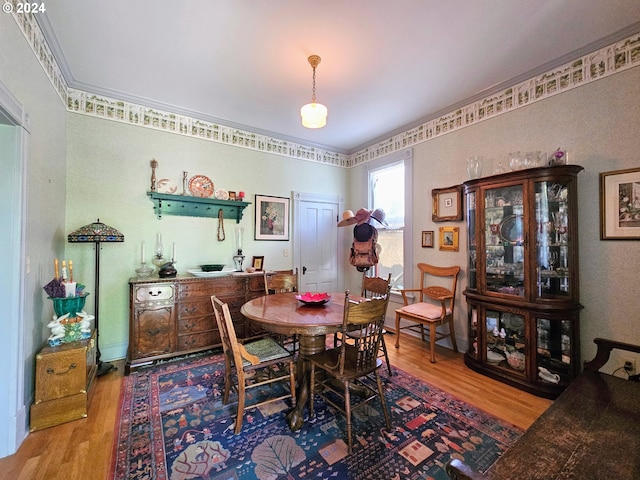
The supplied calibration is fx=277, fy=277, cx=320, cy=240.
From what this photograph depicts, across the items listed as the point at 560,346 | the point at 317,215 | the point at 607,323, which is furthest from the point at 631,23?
the point at 317,215

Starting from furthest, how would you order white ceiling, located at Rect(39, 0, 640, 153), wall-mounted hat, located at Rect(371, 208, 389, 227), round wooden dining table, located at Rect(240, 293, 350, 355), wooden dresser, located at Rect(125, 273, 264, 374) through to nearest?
wall-mounted hat, located at Rect(371, 208, 389, 227) → wooden dresser, located at Rect(125, 273, 264, 374) → white ceiling, located at Rect(39, 0, 640, 153) → round wooden dining table, located at Rect(240, 293, 350, 355)

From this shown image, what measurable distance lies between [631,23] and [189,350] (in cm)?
503

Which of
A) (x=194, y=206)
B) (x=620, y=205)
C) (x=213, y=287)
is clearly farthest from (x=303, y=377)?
(x=620, y=205)

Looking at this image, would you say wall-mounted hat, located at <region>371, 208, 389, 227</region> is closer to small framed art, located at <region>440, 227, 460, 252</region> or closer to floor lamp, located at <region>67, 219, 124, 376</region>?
small framed art, located at <region>440, 227, 460, 252</region>

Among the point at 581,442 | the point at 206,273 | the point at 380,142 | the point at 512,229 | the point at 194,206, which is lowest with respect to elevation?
the point at 581,442

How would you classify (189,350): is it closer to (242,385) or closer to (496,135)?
(242,385)

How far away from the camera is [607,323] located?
2402 mm

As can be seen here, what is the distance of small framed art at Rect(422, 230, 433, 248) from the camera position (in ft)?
12.3

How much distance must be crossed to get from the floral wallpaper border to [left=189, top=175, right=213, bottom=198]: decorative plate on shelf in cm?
57

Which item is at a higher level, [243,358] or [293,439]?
[243,358]

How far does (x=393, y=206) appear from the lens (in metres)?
4.41

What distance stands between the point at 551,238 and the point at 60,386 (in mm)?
4227

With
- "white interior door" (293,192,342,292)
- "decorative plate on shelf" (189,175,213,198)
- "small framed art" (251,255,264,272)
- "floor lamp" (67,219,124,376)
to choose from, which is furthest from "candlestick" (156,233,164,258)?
"white interior door" (293,192,342,292)

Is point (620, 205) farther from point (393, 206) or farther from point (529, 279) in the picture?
Answer: point (393, 206)
